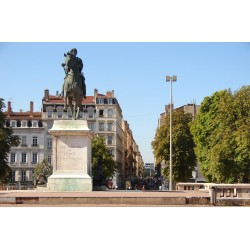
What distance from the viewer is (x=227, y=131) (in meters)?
44.1

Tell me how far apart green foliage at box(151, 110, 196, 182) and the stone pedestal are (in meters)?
34.5

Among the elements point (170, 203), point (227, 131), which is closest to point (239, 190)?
point (170, 203)

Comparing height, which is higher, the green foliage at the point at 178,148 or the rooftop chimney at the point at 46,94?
the rooftop chimney at the point at 46,94

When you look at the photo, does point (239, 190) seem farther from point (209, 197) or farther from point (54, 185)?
point (54, 185)

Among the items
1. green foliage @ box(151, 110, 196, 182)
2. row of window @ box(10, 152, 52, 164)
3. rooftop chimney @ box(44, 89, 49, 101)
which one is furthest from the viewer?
rooftop chimney @ box(44, 89, 49, 101)

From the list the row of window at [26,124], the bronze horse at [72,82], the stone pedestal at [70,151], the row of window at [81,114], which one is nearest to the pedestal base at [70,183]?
the stone pedestal at [70,151]

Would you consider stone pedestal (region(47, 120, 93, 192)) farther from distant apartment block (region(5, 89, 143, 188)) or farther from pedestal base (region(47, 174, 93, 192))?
distant apartment block (region(5, 89, 143, 188))

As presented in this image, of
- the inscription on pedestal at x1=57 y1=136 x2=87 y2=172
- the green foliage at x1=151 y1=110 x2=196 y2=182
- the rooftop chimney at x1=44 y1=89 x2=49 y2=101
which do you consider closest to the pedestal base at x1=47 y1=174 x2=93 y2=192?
the inscription on pedestal at x1=57 y1=136 x2=87 y2=172

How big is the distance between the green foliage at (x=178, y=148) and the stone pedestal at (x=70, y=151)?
113ft

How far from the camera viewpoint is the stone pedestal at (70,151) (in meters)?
25.2

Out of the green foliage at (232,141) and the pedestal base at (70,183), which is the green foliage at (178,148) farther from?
the pedestal base at (70,183)

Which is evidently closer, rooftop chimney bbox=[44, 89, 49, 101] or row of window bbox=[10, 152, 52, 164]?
row of window bbox=[10, 152, 52, 164]

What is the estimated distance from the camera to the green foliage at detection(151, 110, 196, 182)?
59562 mm

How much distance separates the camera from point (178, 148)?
200 feet
